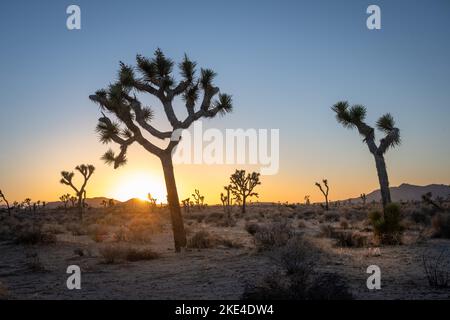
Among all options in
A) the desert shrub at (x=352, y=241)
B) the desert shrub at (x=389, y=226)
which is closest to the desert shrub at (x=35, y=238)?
the desert shrub at (x=352, y=241)

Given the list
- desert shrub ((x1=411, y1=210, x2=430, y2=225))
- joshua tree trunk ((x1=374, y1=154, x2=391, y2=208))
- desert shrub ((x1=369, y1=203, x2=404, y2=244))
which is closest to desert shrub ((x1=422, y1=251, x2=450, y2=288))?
desert shrub ((x1=369, y1=203, x2=404, y2=244))

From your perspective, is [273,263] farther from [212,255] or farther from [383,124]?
[383,124]

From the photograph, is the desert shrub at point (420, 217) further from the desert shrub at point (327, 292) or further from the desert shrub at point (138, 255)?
the desert shrub at point (327, 292)

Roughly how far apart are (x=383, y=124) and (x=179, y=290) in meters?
11.9

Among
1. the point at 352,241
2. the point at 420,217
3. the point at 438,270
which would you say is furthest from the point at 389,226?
the point at 420,217

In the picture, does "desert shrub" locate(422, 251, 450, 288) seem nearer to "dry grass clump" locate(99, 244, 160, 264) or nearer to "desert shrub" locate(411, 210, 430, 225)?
"dry grass clump" locate(99, 244, 160, 264)

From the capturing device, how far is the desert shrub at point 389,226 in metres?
13.6

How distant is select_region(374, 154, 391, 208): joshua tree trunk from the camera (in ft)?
51.6

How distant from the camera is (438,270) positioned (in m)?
8.47

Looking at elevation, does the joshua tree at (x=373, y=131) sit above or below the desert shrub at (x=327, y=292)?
above

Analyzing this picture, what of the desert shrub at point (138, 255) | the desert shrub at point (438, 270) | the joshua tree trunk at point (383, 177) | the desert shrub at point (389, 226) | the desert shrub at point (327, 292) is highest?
the joshua tree trunk at point (383, 177)

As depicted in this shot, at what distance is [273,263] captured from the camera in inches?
361
